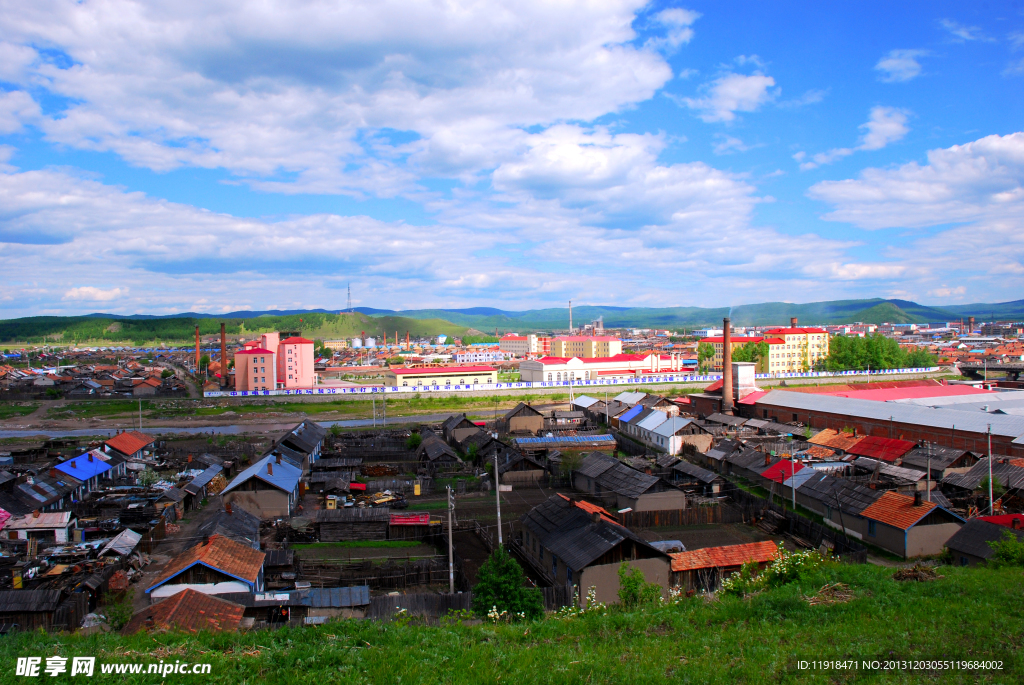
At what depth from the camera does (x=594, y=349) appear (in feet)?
344

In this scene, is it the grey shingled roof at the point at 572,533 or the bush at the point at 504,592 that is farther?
the grey shingled roof at the point at 572,533

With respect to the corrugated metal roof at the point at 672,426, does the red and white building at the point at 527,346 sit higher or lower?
higher

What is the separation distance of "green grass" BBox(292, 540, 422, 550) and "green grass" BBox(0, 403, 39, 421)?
48874 millimetres

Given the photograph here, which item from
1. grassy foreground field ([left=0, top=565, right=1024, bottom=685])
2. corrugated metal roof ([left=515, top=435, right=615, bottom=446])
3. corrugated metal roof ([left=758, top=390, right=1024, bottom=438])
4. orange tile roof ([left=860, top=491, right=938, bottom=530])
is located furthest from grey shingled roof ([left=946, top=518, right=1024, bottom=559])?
corrugated metal roof ([left=515, top=435, right=615, bottom=446])

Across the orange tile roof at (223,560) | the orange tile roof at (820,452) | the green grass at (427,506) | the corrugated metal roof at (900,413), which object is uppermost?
the corrugated metal roof at (900,413)

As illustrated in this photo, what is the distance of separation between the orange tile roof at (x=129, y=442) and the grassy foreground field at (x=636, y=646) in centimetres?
2772

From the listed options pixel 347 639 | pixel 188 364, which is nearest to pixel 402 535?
pixel 347 639

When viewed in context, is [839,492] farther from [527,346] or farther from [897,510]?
[527,346]

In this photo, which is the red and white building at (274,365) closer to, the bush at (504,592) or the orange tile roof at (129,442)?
the orange tile roof at (129,442)

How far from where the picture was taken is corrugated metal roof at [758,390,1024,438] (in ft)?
92.5

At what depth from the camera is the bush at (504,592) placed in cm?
1042

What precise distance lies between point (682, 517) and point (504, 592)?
37.8 feet

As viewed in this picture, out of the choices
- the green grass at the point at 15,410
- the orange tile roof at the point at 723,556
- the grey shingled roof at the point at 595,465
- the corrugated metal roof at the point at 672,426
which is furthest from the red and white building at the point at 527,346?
the orange tile roof at the point at 723,556

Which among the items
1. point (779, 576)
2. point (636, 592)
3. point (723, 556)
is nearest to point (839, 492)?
point (723, 556)
